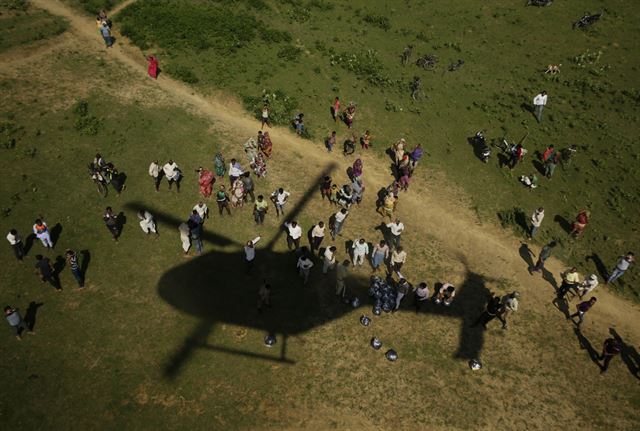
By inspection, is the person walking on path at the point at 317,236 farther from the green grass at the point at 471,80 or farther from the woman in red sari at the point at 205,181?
the green grass at the point at 471,80

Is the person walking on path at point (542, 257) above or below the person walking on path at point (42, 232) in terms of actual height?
above

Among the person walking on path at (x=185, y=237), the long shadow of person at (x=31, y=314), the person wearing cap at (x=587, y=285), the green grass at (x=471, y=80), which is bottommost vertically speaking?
the long shadow of person at (x=31, y=314)

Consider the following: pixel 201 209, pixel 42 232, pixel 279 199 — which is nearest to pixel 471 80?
pixel 279 199

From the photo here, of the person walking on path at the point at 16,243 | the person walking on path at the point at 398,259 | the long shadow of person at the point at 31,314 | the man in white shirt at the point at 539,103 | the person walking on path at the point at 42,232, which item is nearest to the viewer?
the long shadow of person at the point at 31,314

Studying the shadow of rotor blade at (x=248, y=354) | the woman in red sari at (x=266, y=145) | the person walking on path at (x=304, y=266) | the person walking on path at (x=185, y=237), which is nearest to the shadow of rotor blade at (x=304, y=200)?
the person walking on path at (x=304, y=266)

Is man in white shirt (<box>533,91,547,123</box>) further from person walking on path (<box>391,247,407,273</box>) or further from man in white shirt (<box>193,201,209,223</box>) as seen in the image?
man in white shirt (<box>193,201,209,223</box>)

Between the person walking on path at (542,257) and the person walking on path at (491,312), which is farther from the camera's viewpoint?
the person walking on path at (542,257)

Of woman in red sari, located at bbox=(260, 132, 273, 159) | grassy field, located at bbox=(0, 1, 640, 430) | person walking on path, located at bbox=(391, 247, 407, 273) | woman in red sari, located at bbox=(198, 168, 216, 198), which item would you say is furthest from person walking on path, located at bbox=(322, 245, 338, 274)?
woman in red sari, located at bbox=(260, 132, 273, 159)
